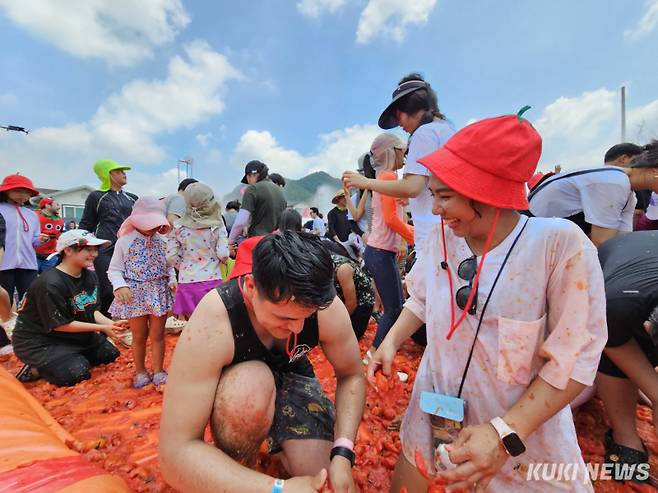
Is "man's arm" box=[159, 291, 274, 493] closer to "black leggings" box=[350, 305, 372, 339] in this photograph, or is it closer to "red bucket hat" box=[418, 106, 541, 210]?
"red bucket hat" box=[418, 106, 541, 210]

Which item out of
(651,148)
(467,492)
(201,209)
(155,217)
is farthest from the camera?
(201,209)

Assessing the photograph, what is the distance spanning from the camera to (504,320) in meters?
1.26

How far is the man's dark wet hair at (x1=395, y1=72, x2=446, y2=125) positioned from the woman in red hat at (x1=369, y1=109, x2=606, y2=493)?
1.49m

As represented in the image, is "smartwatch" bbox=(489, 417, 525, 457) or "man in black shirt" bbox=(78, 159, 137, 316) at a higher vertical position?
"man in black shirt" bbox=(78, 159, 137, 316)

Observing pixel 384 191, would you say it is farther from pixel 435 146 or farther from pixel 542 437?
pixel 542 437

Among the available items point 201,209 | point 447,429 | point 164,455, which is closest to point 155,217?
point 201,209

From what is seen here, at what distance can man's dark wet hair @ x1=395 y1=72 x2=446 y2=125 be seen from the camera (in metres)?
2.63

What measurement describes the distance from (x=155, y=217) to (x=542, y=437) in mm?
3379

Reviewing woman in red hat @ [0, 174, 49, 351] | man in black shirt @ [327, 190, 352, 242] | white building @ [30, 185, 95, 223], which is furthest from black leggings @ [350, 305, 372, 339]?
white building @ [30, 185, 95, 223]

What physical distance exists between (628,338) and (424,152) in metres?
1.54

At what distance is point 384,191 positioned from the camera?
95.5 inches

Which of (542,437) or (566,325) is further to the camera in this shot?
(542,437)

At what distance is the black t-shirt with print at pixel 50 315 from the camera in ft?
11.4

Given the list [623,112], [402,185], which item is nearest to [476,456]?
[402,185]
